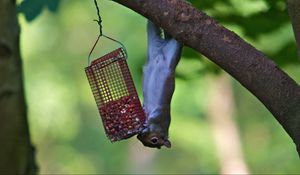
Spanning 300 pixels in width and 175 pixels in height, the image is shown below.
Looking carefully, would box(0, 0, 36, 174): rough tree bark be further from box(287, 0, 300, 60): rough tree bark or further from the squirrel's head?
box(287, 0, 300, 60): rough tree bark

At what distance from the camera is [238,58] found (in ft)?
5.30

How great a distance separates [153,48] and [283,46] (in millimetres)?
1380

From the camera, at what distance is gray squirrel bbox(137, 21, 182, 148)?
172 cm

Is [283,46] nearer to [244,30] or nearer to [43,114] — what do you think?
[244,30]

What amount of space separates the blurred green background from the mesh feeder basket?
464cm

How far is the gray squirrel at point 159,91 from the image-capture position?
1.72m

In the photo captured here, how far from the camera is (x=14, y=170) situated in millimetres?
2568

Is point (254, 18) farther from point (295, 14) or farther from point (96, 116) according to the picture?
point (96, 116)

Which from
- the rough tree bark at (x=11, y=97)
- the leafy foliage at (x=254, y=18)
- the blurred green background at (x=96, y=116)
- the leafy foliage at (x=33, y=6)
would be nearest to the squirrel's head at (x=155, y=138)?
the leafy foliage at (x=33, y=6)

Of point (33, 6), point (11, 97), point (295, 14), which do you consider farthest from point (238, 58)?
point (11, 97)

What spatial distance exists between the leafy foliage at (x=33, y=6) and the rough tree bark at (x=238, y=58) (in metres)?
0.75

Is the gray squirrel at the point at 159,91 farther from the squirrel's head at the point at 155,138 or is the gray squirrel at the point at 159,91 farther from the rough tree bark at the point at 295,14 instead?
the rough tree bark at the point at 295,14

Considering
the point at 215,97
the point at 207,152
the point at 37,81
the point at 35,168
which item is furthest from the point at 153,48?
the point at 37,81

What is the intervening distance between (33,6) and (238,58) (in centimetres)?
95
